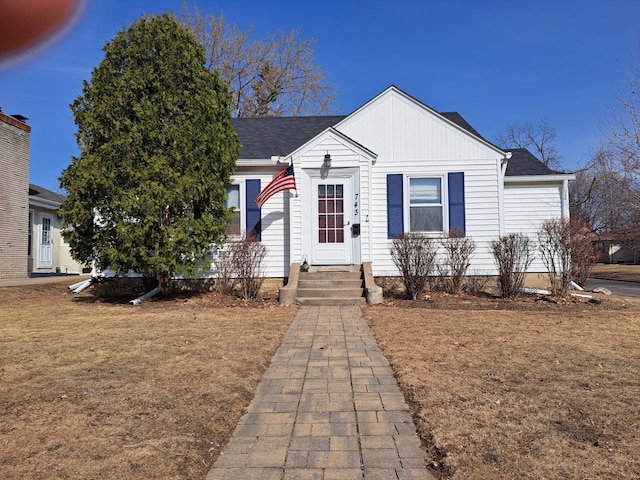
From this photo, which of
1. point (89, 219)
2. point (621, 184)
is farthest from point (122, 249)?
point (621, 184)

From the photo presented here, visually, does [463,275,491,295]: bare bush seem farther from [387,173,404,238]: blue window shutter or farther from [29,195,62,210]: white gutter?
[29,195,62,210]: white gutter

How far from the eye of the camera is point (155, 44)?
901cm

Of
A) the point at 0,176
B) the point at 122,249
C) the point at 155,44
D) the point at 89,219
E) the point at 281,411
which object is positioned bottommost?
the point at 281,411

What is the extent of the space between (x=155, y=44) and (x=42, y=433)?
827cm

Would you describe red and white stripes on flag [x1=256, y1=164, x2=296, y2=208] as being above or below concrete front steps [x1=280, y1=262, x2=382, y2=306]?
above

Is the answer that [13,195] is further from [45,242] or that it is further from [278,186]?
[278,186]

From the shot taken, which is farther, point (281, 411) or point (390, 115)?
point (390, 115)

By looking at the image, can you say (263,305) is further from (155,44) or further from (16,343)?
(155,44)

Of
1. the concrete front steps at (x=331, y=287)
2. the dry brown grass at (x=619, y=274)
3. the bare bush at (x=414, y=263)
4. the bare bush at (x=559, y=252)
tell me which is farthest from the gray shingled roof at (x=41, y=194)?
the dry brown grass at (x=619, y=274)

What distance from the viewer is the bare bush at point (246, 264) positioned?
948 centimetres

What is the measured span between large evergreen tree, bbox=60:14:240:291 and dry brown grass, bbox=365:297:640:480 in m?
4.64

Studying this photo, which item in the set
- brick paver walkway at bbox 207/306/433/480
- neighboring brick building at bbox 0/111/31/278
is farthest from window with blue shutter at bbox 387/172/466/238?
neighboring brick building at bbox 0/111/31/278

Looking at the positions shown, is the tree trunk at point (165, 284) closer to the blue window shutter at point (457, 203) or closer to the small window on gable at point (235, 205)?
the small window on gable at point (235, 205)

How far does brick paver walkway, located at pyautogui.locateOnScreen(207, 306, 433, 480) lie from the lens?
251cm
